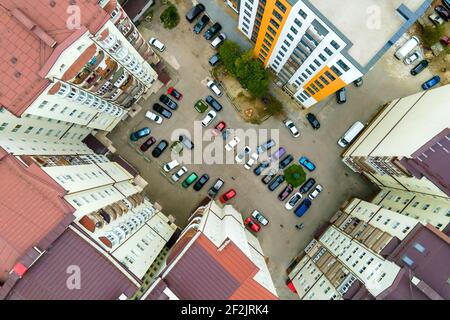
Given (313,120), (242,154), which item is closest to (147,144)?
(242,154)

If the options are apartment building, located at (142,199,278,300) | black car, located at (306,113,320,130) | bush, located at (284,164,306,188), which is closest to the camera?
apartment building, located at (142,199,278,300)

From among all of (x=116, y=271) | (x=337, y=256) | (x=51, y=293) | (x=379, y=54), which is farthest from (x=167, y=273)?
(x=379, y=54)

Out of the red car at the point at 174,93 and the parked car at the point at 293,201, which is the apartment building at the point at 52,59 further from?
the parked car at the point at 293,201

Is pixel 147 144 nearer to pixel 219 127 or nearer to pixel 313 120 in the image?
pixel 219 127

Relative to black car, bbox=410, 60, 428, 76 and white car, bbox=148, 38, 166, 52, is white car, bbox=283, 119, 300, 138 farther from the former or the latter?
white car, bbox=148, 38, 166, 52

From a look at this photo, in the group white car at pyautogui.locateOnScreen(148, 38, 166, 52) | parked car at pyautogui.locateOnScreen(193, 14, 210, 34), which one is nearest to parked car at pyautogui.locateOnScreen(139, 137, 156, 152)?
white car at pyautogui.locateOnScreen(148, 38, 166, 52)

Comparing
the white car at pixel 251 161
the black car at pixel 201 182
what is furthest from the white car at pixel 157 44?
the white car at pixel 251 161
